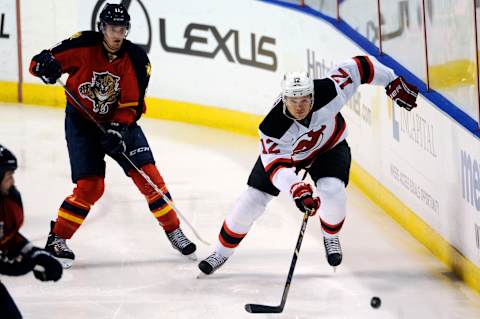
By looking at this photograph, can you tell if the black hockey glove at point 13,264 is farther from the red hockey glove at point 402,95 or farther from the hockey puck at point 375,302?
the red hockey glove at point 402,95

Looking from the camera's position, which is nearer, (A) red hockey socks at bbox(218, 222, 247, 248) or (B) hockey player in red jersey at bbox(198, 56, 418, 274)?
(B) hockey player in red jersey at bbox(198, 56, 418, 274)

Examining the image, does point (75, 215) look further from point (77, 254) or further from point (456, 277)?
point (456, 277)

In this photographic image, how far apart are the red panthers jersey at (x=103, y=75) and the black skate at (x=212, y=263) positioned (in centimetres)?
72

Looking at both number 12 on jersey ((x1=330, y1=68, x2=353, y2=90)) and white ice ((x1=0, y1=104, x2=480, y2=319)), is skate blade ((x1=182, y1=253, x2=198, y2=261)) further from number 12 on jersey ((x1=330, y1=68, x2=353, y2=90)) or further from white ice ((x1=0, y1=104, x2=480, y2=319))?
number 12 on jersey ((x1=330, y1=68, x2=353, y2=90))

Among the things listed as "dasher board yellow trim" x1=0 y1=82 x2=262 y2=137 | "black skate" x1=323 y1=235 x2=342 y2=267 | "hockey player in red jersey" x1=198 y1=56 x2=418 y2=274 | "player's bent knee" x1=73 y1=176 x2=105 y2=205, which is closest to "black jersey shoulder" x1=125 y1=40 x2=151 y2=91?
"player's bent knee" x1=73 y1=176 x2=105 y2=205

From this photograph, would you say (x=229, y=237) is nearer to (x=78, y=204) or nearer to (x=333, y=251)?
(x=333, y=251)

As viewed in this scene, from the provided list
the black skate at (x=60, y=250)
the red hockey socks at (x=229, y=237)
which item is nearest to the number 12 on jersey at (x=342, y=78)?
the red hockey socks at (x=229, y=237)

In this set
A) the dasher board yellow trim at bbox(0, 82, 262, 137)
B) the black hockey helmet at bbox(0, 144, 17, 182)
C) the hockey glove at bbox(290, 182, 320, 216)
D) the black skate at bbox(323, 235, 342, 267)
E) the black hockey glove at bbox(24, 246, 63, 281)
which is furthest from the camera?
the dasher board yellow trim at bbox(0, 82, 262, 137)

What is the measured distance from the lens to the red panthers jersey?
550cm

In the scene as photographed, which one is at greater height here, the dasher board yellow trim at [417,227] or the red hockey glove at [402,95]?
the red hockey glove at [402,95]

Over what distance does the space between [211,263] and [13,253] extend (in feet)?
5.83

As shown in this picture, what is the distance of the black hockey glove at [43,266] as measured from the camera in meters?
3.79

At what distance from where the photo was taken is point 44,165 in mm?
7559

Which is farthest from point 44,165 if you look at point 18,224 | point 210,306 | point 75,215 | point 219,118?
point 18,224
